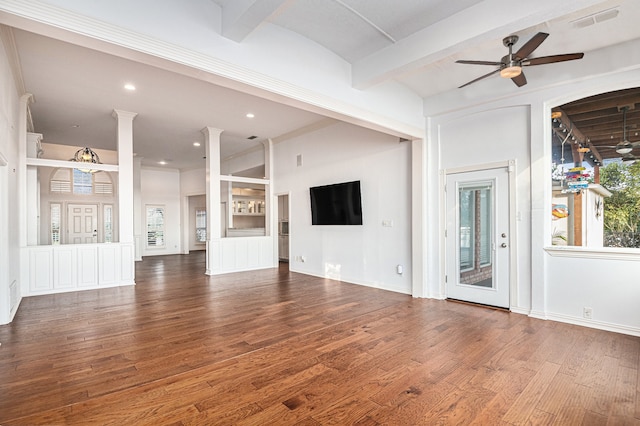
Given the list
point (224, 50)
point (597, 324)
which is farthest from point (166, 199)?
point (597, 324)

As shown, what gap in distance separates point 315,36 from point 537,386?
416 cm

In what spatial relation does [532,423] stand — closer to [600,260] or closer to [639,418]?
[639,418]

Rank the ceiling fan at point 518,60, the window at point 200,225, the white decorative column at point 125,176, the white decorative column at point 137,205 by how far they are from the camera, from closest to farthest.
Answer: the ceiling fan at point 518,60
the white decorative column at point 125,176
the white decorative column at point 137,205
the window at point 200,225

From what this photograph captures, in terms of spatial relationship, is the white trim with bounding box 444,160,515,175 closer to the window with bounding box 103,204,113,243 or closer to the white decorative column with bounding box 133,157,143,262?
the window with bounding box 103,204,113,243

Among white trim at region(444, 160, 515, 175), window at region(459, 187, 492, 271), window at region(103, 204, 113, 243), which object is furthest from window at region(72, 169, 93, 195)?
window at region(459, 187, 492, 271)

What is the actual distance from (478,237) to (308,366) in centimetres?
347

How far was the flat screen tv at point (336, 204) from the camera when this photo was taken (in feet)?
21.6

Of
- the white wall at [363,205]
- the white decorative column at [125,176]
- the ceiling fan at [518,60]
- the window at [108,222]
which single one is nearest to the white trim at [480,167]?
the white wall at [363,205]

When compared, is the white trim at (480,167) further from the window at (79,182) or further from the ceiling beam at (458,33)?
the window at (79,182)

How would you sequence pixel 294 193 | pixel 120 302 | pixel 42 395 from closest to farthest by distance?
pixel 42 395, pixel 120 302, pixel 294 193

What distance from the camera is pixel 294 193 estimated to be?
8.20m

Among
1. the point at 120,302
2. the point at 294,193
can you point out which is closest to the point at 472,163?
the point at 294,193

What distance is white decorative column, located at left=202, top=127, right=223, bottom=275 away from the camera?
25.6ft

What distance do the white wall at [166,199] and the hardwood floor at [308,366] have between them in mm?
8277
